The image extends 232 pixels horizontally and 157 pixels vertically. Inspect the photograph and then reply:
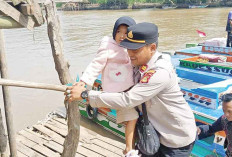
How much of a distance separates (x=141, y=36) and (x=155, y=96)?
1.30 ft

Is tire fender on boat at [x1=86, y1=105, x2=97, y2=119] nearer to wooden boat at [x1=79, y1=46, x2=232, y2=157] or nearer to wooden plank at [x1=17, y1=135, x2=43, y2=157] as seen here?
wooden boat at [x1=79, y1=46, x2=232, y2=157]

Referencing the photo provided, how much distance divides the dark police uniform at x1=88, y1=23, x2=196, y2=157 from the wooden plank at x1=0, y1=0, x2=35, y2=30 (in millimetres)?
1203

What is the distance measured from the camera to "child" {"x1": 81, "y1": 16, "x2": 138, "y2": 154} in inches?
80.5

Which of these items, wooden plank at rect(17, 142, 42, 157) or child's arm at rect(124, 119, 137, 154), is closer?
child's arm at rect(124, 119, 137, 154)

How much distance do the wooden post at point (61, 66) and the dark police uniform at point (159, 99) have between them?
109cm

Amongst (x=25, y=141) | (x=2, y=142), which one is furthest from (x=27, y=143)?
(x=2, y=142)

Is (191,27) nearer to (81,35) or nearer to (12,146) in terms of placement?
(81,35)

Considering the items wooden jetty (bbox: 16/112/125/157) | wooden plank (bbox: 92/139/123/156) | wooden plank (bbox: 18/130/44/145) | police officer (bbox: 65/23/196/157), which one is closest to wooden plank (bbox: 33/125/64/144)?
wooden jetty (bbox: 16/112/125/157)

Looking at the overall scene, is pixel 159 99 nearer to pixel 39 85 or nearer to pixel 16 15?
pixel 39 85

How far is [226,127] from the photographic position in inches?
95.7

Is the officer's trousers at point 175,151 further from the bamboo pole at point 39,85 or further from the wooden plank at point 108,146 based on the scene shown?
the wooden plank at point 108,146

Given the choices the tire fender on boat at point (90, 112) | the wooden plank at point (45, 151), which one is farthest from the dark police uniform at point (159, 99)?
the tire fender on boat at point (90, 112)

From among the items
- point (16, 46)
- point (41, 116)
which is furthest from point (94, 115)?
point (16, 46)

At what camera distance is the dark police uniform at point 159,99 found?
1.65m
